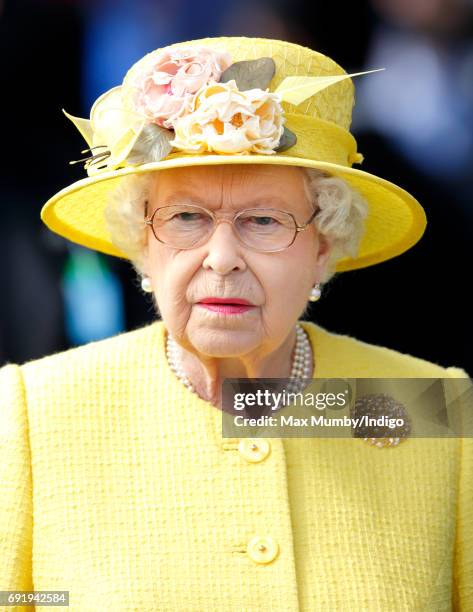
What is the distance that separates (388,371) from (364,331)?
5.39ft

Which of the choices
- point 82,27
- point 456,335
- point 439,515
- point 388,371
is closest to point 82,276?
point 82,27

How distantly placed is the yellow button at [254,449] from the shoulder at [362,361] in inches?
13.0

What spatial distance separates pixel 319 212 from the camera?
2.33 meters

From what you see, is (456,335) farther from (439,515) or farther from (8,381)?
(8,381)

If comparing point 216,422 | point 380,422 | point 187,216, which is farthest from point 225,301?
point 380,422

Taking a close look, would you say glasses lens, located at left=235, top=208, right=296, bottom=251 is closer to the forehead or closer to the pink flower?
the forehead

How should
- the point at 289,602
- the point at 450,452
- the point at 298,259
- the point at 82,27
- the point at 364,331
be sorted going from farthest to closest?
the point at 364,331 → the point at 82,27 → the point at 450,452 → the point at 298,259 → the point at 289,602

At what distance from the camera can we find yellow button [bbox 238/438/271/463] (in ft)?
7.44

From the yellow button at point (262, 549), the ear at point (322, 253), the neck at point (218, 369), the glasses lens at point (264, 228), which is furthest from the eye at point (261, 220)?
the yellow button at point (262, 549)

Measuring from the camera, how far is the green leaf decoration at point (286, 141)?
2197 millimetres

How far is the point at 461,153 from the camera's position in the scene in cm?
401

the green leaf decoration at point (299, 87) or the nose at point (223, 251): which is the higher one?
the green leaf decoration at point (299, 87)

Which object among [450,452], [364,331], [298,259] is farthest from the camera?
[364,331]

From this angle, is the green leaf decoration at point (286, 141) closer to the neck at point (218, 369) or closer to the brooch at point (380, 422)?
the neck at point (218, 369)
